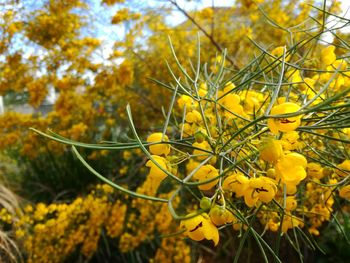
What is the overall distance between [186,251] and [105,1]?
1.40 metres

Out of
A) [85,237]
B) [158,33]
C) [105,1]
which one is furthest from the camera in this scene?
[158,33]

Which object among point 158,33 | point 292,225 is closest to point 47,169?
point 158,33

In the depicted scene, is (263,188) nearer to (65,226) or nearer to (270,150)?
(270,150)

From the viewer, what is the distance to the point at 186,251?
181 cm

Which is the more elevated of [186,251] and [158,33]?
[158,33]

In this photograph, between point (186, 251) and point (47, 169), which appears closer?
point (186, 251)

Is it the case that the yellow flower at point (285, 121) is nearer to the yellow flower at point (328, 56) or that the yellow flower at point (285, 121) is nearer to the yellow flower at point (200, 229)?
the yellow flower at point (200, 229)

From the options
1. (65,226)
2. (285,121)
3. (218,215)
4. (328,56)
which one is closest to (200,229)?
(218,215)

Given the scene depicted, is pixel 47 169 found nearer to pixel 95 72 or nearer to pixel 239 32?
pixel 95 72

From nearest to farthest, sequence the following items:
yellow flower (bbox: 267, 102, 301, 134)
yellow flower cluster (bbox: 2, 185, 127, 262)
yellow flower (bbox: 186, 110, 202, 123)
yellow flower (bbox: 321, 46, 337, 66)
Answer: yellow flower (bbox: 267, 102, 301, 134)
yellow flower (bbox: 186, 110, 202, 123)
yellow flower (bbox: 321, 46, 337, 66)
yellow flower cluster (bbox: 2, 185, 127, 262)

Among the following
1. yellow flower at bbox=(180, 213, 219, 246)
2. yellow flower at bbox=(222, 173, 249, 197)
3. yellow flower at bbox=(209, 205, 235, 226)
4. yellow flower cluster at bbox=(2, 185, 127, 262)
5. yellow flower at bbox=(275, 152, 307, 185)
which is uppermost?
yellow flower at bbox=(275, 152, 307, 185)

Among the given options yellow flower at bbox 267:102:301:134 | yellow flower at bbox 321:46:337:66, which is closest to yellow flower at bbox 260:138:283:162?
yellow flower at bbox 267:102:301:134

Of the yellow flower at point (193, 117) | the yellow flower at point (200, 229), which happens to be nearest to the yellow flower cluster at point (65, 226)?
the yellow flower at point (193, 117)

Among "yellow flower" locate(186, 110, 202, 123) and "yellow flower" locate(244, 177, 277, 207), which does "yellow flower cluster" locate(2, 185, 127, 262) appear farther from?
"yellow flower" locate(244, 177, 277, 207)
